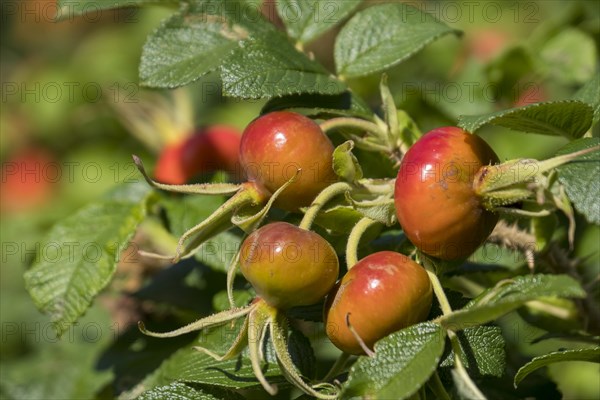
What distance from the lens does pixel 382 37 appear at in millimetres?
1854

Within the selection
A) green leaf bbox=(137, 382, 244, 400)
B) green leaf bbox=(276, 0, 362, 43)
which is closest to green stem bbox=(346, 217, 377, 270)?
green leaf bbox=(137, 382, 244, 400)

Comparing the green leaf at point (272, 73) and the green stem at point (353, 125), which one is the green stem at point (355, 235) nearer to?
the green stem at point (353, 125)

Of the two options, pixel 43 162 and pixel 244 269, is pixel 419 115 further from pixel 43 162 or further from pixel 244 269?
pixel 43 162

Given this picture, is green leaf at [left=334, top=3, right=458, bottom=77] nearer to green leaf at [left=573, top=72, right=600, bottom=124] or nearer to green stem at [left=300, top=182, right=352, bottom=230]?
green leaf at [left=573, top=72, right=600, bottom=124]

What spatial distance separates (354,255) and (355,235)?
1.4 inches

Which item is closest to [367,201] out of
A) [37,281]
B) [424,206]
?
[424,206]

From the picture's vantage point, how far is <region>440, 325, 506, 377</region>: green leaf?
1.37m

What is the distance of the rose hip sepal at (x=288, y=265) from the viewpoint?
127 cm

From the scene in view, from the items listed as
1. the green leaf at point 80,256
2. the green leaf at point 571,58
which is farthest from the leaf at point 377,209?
the green leaf at point 571,58

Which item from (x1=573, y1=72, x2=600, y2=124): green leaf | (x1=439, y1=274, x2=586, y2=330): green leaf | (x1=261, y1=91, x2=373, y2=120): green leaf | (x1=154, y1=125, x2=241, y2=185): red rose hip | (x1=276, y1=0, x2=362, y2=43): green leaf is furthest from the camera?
(x1=154, y1=125, x2=241, y2=185): red rose hip

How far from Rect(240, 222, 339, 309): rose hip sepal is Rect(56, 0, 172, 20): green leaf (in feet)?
Result: 2.33

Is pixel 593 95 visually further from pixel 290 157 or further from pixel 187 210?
pixel 187 210

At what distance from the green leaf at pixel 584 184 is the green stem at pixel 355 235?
309 millimetres

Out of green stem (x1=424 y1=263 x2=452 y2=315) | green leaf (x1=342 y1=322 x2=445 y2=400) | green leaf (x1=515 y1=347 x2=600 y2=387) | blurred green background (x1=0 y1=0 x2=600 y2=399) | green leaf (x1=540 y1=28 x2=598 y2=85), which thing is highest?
green stem (x1=424 y1=263 x2=452 y2=315)
